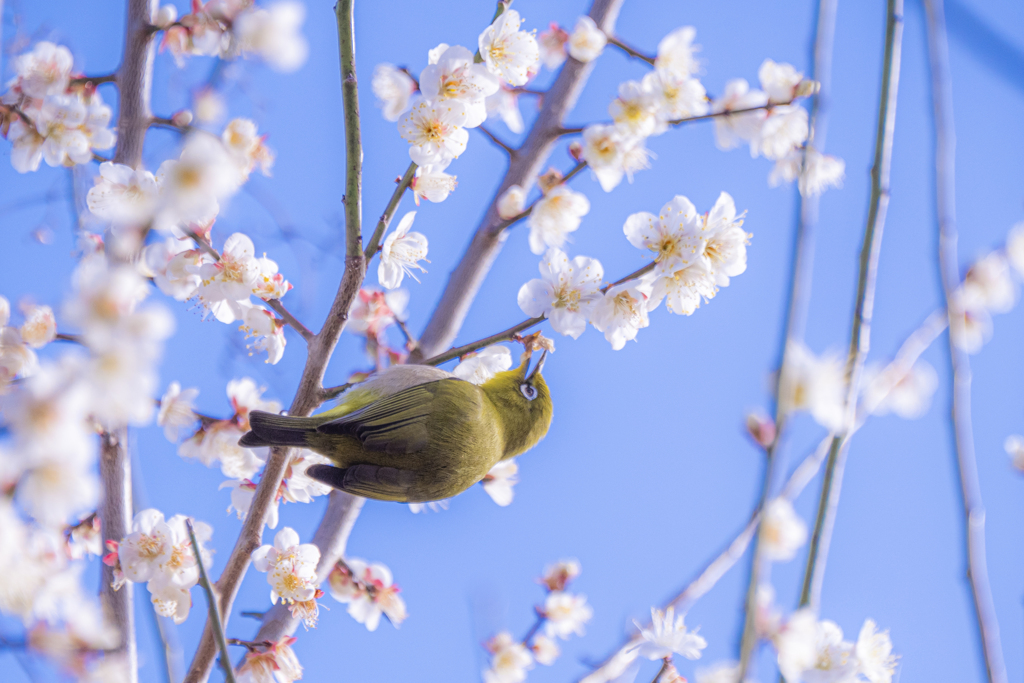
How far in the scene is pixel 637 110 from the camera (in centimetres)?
160

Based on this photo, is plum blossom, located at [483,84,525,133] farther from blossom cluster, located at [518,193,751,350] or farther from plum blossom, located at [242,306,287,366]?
plum blossom, located at [242,306,287,366]

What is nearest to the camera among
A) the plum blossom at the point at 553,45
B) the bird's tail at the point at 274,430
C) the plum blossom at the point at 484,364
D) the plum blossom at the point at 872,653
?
the plum blossom at the point at 872,653

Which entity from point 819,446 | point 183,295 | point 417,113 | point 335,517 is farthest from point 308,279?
point 819,446

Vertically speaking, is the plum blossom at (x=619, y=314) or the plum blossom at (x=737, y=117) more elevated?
the plum blossom at (x=737, y=117)

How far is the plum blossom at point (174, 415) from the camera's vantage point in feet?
5.67

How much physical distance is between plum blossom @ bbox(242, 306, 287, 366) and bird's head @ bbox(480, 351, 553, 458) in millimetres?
553

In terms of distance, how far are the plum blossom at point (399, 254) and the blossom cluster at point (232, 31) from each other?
532 millimetres

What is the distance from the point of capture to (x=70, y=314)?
24.5 inches

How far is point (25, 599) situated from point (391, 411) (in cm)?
88

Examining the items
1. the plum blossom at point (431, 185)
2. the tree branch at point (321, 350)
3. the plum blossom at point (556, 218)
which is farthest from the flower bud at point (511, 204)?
the tree branch at point (321, 350)

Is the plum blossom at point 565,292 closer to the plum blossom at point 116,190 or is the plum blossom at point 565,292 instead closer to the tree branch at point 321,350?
the tree branch at point 321,350

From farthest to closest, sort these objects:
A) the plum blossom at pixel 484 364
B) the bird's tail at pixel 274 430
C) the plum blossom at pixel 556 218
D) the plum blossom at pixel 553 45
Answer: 1. the plum blossom at pixel 553 45
2. the plum blossom at pixel 484 364
3. the plum blossom at pixel 556 218
4. the bird's tail at pixel 274 430

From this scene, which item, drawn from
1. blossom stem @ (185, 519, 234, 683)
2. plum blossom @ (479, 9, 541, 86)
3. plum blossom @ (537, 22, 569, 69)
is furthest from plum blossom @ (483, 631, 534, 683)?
plum blossom @ (537, 22, 569, 69)

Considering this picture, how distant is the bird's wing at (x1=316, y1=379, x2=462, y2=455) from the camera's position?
1.54m
